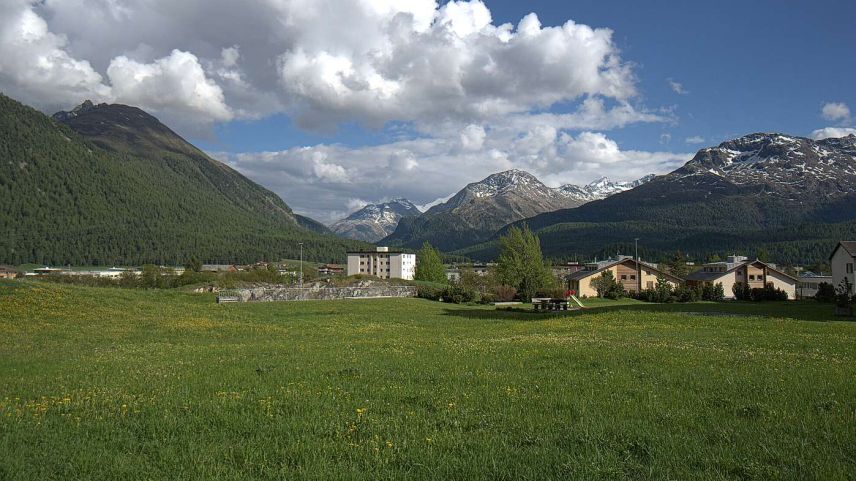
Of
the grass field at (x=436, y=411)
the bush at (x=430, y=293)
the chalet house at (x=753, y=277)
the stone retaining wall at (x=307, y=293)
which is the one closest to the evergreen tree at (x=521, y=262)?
the bush at (x=430, y=293)

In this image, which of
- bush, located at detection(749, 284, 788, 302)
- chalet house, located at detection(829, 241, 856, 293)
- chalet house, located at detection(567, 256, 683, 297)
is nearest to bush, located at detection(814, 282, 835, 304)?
chalet house, located at detection(829, 241, 856, 293)

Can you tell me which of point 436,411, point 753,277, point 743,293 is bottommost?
point 743,293

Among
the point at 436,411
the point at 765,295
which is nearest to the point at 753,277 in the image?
the point at 765,295

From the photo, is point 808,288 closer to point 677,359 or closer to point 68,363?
point 677,359

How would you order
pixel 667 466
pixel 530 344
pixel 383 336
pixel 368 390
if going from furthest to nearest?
1. pixel 383 336
2. pixel 530 344
3. pixel 368 390
4. pixel 667 466

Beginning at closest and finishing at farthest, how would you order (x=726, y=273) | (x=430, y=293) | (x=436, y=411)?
(x=436, y=411), (x=430, y=293), (x=726, y=273)

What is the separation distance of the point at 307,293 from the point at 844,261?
243 feet

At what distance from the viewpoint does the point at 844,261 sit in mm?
78938

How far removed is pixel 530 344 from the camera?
70.9ft

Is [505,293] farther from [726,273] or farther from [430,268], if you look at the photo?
[726,273]

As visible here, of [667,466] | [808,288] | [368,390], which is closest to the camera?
[667,466]

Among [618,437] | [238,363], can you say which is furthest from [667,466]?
[238,363]

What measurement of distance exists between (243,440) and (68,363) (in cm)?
1234

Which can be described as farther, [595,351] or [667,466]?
[595,351]
